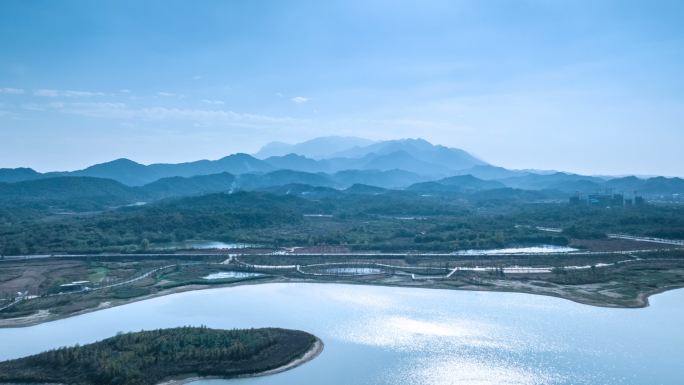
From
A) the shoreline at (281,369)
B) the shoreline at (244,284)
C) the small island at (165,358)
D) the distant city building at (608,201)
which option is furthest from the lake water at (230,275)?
the distant city building at (608,201)

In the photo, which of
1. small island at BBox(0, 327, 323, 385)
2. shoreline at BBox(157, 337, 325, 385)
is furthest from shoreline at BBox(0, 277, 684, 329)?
shoreline at BBox(157, 337, 325, 385)

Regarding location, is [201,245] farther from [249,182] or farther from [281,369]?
[249,182]

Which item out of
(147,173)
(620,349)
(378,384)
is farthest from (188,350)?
(147,173)

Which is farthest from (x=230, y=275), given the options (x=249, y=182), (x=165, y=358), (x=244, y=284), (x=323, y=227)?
(x=249, y=182)

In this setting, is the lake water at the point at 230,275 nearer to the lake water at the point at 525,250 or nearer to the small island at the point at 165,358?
the small island at the point at 165,358

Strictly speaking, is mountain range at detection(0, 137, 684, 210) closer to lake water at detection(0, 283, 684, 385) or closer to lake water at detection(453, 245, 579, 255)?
lake water at detection(453, 245, 579, 255)

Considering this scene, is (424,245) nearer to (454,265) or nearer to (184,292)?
(454,265)
